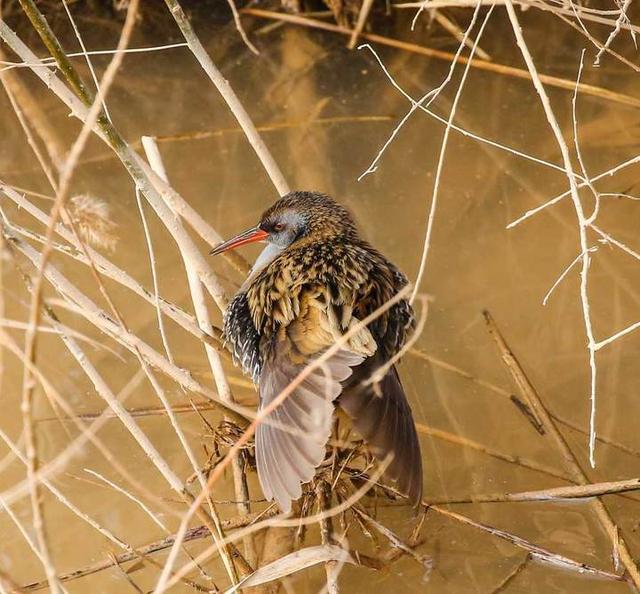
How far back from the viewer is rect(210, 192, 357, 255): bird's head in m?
3.57

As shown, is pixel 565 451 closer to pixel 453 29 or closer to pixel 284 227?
pixel 284 227

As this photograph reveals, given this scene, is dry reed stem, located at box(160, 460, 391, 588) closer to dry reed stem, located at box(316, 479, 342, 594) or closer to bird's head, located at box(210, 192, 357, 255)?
dry reed stem, located at box(316, 479, 342, 594)

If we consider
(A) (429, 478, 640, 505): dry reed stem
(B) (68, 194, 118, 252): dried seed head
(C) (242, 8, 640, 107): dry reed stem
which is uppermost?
(C) (242, 8, 640, 107): dry reed stem

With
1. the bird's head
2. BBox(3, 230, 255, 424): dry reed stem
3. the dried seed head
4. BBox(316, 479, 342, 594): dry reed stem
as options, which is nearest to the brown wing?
BBox(3, 230, 255, 424): dry reed stem

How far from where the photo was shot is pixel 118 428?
3.69 meters

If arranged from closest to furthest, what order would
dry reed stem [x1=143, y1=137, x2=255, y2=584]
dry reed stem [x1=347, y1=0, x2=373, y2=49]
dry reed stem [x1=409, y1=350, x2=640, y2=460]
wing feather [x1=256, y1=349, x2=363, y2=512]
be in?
wing feather [x1=256, y1=349, x2=363, y2=512], dry reed stem [x1=143, y1=137, x2=255, y2=584], dry reed stem [x1=409, y1=350, x2=640, y2=460], dry reed stem [x1=347, y1=0, x2=373, y2=49]

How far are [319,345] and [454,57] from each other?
2.34 meters

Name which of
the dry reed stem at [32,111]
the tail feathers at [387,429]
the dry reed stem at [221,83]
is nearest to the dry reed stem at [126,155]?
the dry reed stem at [221,83]

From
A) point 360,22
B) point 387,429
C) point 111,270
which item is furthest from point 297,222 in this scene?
point 360,22

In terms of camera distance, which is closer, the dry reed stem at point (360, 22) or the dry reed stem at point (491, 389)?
the dry reed stem at point (491, 389)

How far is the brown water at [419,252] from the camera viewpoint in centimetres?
328

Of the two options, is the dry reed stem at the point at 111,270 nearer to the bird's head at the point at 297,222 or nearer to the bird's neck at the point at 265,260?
the bird's neck at the point at 265,260

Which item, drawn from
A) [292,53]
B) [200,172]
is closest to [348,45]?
[292,53]

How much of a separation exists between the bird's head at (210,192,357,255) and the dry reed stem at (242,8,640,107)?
5.08 ft
